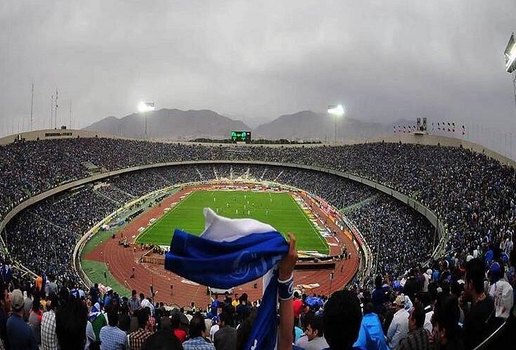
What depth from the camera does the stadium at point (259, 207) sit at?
28.3 m

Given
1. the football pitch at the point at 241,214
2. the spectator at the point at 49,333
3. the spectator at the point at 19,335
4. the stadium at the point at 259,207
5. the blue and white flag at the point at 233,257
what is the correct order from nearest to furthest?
the blue and white flag at the point at 233,257 < the spectator at the point at 19,335 < the spectator at the point at 49,333 < the stadium at the point at 259,207 < the football pitch at the point at 241,214

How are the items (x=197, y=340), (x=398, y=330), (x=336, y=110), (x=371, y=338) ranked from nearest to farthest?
(x=371, y=338) → (x=197, y=340) → (x=398, y=330) → (x=336, y=110)

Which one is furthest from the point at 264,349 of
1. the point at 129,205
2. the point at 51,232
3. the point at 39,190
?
the point at 129,205

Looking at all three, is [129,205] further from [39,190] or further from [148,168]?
[148,168]

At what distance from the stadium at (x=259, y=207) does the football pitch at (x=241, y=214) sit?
0.18 metres

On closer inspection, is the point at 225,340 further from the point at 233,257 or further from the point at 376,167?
the point at 376,167

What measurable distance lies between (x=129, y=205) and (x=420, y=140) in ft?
125

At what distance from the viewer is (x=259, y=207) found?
183 feet

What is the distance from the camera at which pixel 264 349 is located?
12.3ft

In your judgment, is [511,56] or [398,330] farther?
[511,56]

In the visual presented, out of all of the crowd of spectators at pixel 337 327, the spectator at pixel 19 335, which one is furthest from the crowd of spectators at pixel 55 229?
the spectator at pixel 19 335

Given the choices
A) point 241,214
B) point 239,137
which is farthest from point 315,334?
point 239,137

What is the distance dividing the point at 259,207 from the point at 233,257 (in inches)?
2045

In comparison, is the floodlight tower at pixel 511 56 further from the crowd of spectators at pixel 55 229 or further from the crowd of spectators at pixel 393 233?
the crowd of spectators at pixel 55 229
